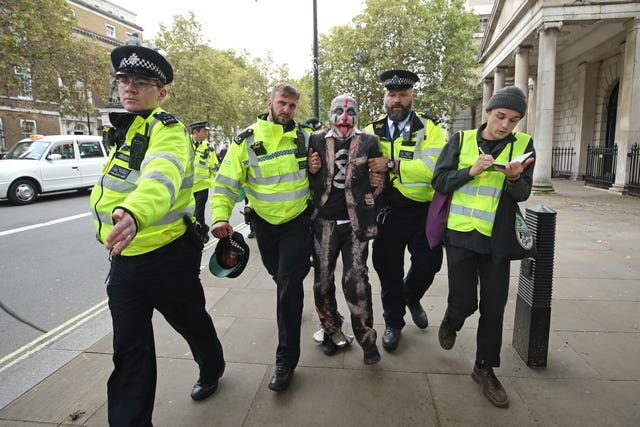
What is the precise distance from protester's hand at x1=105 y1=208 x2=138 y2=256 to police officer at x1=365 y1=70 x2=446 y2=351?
75.9 inches

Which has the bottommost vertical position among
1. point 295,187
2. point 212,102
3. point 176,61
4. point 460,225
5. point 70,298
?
point 70,298

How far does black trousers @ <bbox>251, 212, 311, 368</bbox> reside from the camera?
272 cm

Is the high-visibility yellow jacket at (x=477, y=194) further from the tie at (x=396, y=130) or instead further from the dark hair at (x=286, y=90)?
the dark hair at (x=286, y=90)

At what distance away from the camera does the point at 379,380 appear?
2756 millimetres

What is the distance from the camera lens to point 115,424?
6.63ft

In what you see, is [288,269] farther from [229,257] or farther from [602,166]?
[602,166]

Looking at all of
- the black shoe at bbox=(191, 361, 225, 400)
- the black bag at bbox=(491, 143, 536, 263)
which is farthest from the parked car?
the black bag at bbox=(491, 143, 536, 263)

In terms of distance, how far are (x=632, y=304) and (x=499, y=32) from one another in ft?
50.4

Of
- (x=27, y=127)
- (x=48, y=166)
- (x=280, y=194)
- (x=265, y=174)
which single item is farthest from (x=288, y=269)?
(x=27, y=127)

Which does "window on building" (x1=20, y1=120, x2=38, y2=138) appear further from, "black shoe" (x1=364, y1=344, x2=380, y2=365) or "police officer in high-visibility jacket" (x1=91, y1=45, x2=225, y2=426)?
"black shoe" (x1=364, y1=344, x2=380, y2=365)

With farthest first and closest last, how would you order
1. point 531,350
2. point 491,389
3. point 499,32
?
1. point 499,32
2. point 531,350
3. point 491,389

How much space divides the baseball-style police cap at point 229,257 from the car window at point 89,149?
42.3 feet

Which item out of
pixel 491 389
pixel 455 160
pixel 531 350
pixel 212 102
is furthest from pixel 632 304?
pixel 212 102

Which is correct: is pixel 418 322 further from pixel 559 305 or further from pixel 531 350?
pixel 559 305
